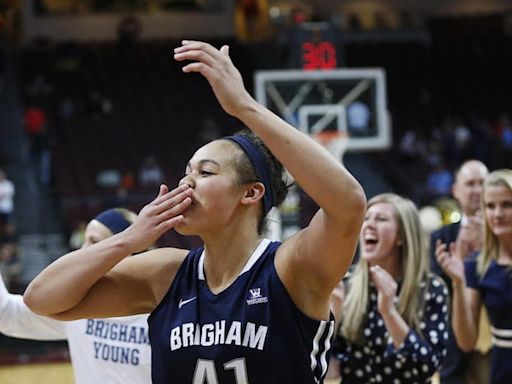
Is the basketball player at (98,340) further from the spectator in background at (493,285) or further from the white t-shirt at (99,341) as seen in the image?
the spectator in background at (493,285)

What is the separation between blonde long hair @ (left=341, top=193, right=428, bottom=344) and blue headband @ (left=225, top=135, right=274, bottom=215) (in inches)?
67.8

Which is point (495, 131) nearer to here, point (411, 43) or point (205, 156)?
point (411, 43)

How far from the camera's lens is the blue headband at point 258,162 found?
2.95 meters

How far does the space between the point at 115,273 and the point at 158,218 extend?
0.32 metres

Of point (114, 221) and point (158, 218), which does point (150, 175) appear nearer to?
point (114, 221)

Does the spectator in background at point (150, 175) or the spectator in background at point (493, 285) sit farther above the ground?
the spectator in background at point (493, 285)

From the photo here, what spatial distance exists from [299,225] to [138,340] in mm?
7731

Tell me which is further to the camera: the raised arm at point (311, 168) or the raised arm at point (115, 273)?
the raised arm at point (115, 273)

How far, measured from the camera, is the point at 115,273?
3035 mm

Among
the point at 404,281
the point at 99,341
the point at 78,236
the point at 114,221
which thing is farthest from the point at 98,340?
the point at 78,236

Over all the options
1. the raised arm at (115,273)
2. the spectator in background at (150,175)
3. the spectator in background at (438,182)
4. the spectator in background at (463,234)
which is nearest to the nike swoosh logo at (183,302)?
the raised arm at (115,273)

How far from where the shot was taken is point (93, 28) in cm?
2666

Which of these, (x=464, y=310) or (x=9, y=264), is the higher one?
(x=464, y=310)

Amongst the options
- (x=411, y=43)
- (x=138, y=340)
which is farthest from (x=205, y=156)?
(x=411, y=43)
